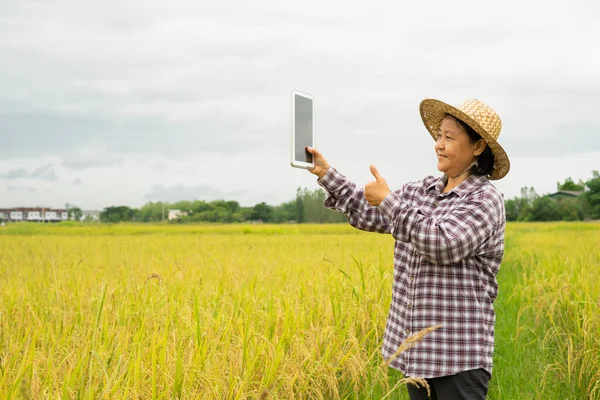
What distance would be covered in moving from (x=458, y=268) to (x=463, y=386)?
418 millimetres

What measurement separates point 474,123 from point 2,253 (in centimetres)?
898

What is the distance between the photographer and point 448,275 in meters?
1.96

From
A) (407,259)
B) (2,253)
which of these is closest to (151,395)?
(407,259)

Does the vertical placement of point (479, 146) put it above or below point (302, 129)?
below

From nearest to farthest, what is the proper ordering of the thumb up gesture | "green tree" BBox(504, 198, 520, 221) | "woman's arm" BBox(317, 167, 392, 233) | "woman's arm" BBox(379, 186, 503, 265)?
"woman's arm" BBox(379, 186, 503, 265)
the thumb up gesture
"woman's arm" BBox(317, 167, 392, 233)
"green tree" BBox(504, 198, 520, 221)

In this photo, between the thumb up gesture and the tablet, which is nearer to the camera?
the thumb up gesture

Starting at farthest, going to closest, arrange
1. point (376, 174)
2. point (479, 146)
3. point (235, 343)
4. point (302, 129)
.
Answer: point (235, 343) → point (302, 129) → point (479, 146) → point (376, 174)

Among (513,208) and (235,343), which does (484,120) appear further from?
(513,208)

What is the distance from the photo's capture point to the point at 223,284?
438cm

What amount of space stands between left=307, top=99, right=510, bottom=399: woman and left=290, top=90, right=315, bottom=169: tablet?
15.2 inches

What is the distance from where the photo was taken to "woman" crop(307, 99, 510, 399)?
1.89 m

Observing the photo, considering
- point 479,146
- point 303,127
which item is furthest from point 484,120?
point 303,127

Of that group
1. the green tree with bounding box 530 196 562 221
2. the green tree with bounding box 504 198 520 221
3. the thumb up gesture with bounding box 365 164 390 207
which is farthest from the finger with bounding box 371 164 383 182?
the green tree with bounding box 504 198 520 221

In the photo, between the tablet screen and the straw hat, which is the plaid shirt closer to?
the straw hat
